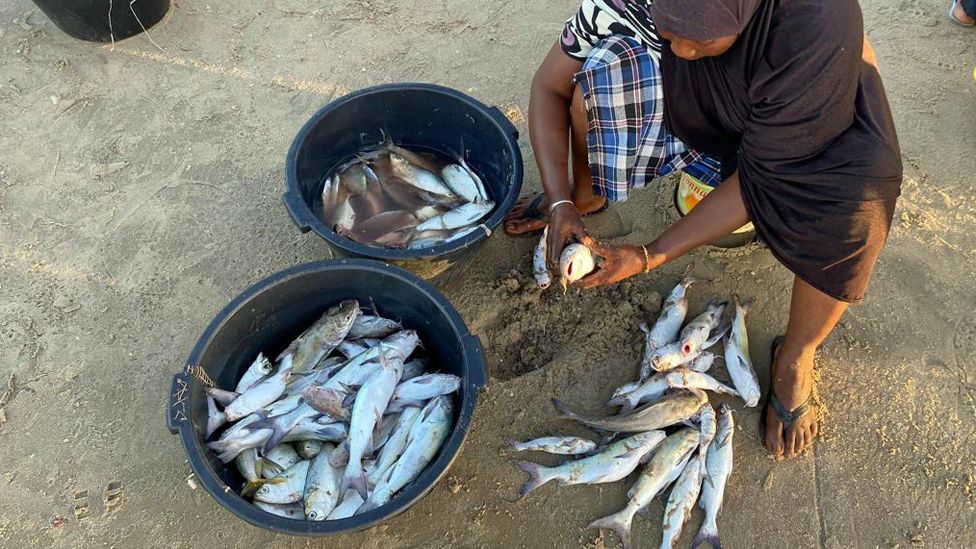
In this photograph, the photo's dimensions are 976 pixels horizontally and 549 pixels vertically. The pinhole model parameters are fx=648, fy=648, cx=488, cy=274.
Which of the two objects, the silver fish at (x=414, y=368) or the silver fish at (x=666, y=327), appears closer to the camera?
the silver fish at (x=414, y=368)

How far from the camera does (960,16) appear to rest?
137 inches

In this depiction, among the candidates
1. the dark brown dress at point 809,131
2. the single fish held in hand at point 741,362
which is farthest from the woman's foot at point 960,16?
the single fish held in hand at point 741,362

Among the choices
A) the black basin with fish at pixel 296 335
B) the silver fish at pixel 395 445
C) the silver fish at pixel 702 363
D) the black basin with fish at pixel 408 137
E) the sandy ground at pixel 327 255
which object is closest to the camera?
the black basin with fish at pixel 296 335

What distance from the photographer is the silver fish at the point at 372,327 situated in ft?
7.33

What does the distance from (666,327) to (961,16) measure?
106 inches

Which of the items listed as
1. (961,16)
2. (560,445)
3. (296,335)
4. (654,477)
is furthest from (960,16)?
(296,335)

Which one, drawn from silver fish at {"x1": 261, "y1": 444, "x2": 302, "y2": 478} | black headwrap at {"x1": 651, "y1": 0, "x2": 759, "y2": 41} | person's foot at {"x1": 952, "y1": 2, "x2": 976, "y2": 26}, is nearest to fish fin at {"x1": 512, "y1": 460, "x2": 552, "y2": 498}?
silver fish at {"x1": 261, "y1": 444, "x2": 302, "y2": 478}

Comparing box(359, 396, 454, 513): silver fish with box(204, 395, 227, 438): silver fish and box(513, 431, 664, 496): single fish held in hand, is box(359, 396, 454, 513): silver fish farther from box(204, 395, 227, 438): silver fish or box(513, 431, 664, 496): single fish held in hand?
box(204, 395, 227, 438): silver fish

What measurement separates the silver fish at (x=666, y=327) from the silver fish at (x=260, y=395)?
123 centimetres

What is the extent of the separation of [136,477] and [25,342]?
0.78 m

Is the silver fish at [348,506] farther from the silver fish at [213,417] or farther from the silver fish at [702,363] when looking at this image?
the silver fish at [702,363]

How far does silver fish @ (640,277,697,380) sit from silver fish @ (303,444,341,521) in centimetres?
111

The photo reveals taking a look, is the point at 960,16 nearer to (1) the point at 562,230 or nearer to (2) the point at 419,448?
(1) the point at 562,230

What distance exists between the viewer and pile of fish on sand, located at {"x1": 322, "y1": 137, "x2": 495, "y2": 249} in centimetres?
256
